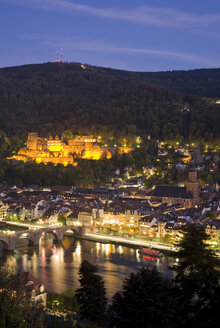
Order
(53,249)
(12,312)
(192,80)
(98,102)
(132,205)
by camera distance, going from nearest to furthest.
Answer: (12,312) < (53,249) < (132,205) < (98,102) < (192,80)

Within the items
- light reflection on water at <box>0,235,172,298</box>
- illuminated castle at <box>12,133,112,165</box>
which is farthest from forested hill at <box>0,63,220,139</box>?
light reflection on water at <box>0,235,172,298</box>

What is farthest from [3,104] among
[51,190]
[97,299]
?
[97,299]

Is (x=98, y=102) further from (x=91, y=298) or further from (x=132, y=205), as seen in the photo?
(x=91, y=298)

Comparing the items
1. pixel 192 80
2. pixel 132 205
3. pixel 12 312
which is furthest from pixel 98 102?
pixel 12 312

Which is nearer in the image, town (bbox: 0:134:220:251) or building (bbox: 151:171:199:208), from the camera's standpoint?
town (bbox: 0:134:220:251)

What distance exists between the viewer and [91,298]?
11.4 metres

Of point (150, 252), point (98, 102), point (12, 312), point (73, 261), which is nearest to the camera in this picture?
point (12, 312)

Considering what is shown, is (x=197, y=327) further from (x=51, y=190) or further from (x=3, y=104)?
(x=3, y=104)

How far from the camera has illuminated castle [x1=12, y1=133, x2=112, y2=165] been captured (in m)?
45.2

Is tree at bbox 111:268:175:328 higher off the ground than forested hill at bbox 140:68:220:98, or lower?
lower

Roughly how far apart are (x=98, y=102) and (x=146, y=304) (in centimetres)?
5812

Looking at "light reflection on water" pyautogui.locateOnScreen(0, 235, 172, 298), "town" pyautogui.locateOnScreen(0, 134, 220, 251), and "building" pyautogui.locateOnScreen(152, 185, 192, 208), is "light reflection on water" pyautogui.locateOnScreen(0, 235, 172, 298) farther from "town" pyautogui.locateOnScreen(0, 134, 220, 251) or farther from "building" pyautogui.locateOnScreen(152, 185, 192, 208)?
"building" pyautogui.locateOnScreen(152, 185, 192, 208)

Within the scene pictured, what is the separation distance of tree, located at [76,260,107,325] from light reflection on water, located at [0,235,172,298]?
2.92 m

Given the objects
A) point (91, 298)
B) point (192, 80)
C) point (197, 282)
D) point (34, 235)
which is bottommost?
point (34, 235)
